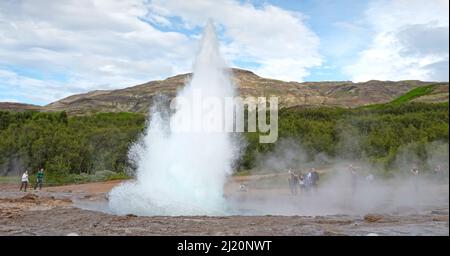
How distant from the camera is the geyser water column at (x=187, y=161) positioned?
511 inches

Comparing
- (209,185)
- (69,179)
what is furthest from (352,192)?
(69,179)

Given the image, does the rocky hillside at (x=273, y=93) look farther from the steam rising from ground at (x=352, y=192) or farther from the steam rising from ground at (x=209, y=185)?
the steam rising from ground at (x=209, y=185)

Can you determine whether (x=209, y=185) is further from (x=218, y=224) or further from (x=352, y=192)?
(x=352, y=192)

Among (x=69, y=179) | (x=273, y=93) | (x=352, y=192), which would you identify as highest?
(x=273, y=93)

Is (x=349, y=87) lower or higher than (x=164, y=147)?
higher

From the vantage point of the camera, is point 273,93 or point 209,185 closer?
point 209,185

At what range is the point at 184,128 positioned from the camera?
591 inches

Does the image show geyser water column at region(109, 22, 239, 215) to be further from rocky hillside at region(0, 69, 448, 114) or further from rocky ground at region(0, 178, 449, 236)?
rocky hillside at region(0, 69, 448, 114)

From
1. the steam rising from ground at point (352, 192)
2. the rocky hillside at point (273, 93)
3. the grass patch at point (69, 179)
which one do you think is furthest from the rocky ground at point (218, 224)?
the rocky hillside at point (273, 93)

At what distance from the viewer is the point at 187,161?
14398 mm

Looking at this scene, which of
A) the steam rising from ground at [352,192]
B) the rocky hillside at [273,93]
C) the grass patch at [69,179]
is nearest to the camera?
the steam rising from ground at [352,192]
